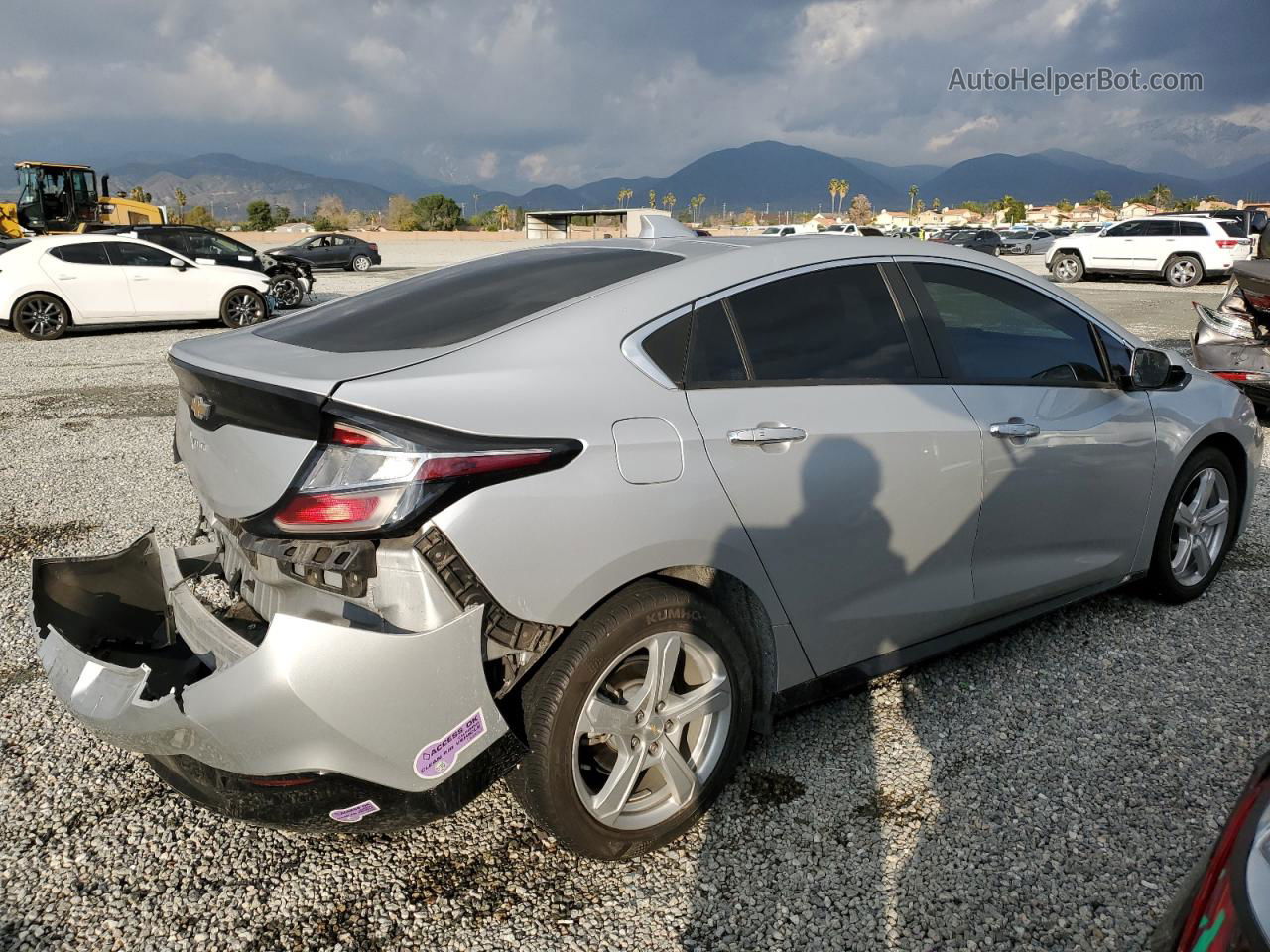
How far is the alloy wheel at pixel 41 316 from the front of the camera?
13.5 m

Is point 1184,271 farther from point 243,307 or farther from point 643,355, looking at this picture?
point 643,355

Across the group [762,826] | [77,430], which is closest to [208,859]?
[762,826]

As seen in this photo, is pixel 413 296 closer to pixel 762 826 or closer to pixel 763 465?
pixel 763 465

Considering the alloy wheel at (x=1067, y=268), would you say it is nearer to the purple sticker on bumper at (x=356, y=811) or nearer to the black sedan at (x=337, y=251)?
the black sedan at (x=337, y=251)

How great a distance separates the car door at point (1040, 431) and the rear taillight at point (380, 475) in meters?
1.78

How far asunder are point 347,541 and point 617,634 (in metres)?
0.67

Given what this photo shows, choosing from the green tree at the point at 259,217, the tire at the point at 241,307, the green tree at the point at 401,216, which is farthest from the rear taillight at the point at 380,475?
the green tree at the point at 259,217

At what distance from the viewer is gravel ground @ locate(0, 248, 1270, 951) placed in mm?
2361

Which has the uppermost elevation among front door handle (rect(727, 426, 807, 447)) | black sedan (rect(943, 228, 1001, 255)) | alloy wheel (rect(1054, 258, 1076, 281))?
black sedan (rect(943, 228, 1001, 255))

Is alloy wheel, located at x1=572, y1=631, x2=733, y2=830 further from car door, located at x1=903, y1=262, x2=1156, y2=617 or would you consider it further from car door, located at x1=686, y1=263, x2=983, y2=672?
car door, located at x1=903, y1=262, x2=1156, y2=617

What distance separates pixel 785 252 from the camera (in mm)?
2961

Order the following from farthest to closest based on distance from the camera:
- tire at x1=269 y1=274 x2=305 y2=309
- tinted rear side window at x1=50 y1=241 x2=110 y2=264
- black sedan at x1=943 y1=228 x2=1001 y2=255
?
black sedan at x1=943 y1=228 x2=1001 y2=255, tire at x1=269 y1=274 x2=305 y2=309, tinted rear side window at x1=50 y1=241 x2=110 y2=264

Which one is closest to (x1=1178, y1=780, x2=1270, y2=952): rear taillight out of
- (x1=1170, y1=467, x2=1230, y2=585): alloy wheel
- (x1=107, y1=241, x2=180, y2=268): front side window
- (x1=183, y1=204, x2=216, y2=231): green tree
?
(x1=1170, y1=467, x2=1230, y2=585): alloy wheel

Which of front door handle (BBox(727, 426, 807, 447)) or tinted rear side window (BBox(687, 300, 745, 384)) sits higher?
tinted rear side window (BBox(687, 300, 745, 384))
